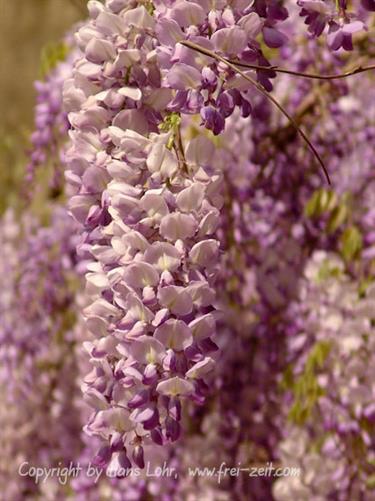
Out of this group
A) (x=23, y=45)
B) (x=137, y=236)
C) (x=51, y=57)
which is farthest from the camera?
(x=23, y=45)

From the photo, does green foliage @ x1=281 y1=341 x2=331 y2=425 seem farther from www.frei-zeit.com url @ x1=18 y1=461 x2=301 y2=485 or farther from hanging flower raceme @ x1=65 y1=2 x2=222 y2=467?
hanging flower raceme @ x1=65 y1=2 x2=222 y2=467

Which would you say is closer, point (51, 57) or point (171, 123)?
point (171, 123)

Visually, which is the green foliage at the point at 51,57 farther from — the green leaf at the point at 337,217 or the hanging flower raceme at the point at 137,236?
the hanging flower raceme at the point at 137,236

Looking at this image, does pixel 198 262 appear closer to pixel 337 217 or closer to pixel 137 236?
pixel 137 236

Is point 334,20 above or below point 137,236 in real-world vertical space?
above

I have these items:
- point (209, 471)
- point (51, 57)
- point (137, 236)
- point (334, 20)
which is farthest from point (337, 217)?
point (137, 236)

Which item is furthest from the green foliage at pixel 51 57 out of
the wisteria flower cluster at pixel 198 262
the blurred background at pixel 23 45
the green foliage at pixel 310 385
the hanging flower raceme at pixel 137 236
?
the blurred background at pixel 23 45

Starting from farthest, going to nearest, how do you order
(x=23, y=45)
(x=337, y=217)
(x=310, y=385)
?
(x=23, y=45)
(x=337, y=217)
(x=310, y=385)
